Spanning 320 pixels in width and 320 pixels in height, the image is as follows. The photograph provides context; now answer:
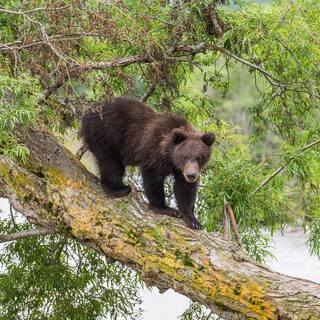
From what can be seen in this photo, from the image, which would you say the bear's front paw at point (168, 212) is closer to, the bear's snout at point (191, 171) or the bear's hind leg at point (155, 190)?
the bear's hind leg at point (155, 190)

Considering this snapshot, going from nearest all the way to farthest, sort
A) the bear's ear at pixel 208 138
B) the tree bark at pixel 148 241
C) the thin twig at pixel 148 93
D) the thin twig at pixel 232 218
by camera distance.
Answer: the tree bark at pixel 148 241
the thin twig at pixel 232 218
the bear's ear at pixel 208 138
the thin twig at pixel 148 93

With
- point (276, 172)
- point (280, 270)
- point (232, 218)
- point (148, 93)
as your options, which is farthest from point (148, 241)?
point (280, 270)

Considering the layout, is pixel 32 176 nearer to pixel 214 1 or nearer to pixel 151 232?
pixel 151 232

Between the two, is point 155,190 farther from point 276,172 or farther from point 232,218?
point 276,172

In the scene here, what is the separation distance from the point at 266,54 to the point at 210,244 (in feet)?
7.20

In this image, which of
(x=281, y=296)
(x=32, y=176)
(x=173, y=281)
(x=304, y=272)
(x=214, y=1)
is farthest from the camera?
(x=304, y=272)

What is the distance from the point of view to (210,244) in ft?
17.7

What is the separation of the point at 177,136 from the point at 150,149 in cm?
29

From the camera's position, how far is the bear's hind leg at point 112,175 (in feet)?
20.0

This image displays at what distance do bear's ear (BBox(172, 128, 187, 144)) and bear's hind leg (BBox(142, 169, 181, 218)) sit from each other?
0.40 metres

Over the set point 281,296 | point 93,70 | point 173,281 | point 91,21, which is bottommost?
point 173,281

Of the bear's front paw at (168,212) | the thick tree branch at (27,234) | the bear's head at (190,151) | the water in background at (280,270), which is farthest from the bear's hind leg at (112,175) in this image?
the water in background at (280,270)

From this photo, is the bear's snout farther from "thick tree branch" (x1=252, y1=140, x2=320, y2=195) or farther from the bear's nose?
"thick tree branch" (x1=252, y1=140, x2=320, y2=195)

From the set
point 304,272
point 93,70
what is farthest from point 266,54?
point 304,272
